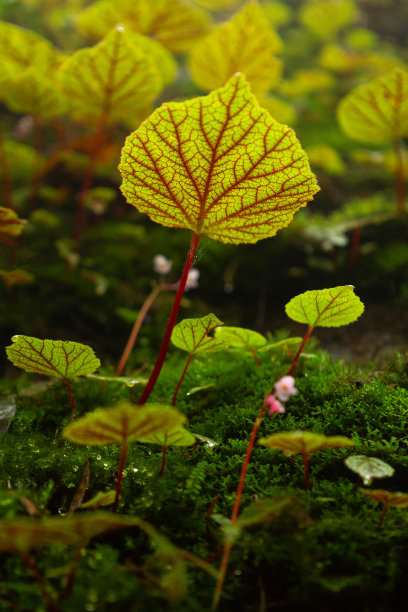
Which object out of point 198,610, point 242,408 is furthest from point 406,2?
point 198,610

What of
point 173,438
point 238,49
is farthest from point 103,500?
point 238,49

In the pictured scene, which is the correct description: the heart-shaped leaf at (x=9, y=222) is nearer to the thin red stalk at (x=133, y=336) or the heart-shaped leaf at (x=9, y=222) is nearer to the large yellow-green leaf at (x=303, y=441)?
the thin red stalk at (x=133, y=336)

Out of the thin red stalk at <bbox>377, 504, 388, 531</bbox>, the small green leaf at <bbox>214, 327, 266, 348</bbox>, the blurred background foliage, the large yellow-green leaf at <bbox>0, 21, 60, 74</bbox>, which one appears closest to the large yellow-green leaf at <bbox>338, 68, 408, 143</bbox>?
the blurred background foliage

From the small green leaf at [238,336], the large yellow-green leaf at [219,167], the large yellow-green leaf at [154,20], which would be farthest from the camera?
the large yellow-green leaf at [154,20]

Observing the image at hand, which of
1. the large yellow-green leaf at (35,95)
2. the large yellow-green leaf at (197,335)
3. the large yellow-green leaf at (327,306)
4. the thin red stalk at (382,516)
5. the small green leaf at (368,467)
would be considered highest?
the large yellow-green leaf at (35,95)

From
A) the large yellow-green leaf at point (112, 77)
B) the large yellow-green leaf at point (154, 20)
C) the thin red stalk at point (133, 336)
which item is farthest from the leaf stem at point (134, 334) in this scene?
the large yellow-green leaf at point (154, 20)

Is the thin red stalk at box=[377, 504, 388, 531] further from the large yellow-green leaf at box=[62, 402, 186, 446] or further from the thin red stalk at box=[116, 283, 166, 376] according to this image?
the thin red stalk at box=[116, 283, 166, 376]

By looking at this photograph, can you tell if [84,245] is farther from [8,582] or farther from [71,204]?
[8,582]
